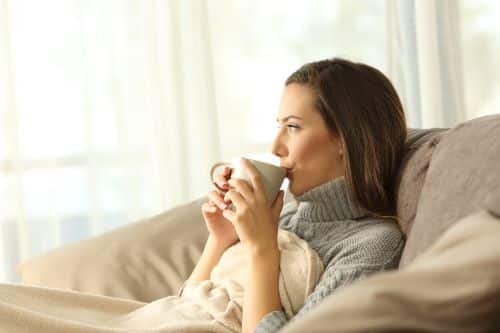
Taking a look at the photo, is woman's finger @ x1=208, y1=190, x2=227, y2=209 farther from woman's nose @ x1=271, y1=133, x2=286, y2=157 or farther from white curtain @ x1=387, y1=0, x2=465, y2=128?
white curtain @ x1=387, y1=0, x2=465, y2=128

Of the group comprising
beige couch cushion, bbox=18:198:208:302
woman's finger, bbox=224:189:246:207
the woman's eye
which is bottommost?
beige couch cushion, bbox=18:198:208:302

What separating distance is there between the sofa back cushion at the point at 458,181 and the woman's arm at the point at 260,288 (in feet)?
0.85

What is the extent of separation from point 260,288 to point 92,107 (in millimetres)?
2087

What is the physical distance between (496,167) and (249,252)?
53 cm

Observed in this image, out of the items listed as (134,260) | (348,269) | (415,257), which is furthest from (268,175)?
(134,260)

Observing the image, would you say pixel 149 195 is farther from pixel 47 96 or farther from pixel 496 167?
pixel 496 167

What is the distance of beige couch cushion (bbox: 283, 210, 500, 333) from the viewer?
0.71 m

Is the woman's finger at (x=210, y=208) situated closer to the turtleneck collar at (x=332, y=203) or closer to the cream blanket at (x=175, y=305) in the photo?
the cream blanket at (x=175, y=305)

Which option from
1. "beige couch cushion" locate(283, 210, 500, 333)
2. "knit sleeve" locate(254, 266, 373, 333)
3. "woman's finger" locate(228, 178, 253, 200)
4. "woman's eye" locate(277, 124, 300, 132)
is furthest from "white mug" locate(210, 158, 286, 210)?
"beige couch cushion" locate(283, 210, 500, 333)

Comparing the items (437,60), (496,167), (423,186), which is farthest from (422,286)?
(437,60)

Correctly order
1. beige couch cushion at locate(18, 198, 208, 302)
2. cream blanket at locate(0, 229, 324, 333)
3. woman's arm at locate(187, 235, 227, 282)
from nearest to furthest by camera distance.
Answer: cream blanket at locate(0, 229, 324, 333), woman's arm at locate(187, 235, 227, 282), beige couch cushion at locate(18, 198, 208, 302)

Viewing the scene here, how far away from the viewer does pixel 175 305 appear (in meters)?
1.78

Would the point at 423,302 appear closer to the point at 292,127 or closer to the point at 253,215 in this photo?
the point at 253,215

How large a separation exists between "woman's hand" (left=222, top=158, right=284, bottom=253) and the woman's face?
138 millimetres
